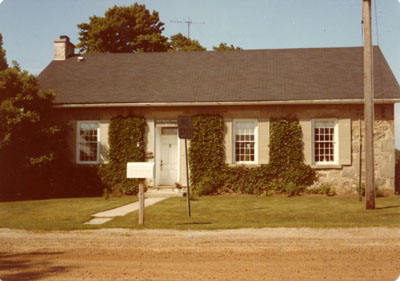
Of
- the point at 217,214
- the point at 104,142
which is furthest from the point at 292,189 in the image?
the point at 104,142

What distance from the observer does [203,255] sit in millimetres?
6199

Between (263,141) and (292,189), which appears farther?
(263,141)

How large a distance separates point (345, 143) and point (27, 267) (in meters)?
13.1

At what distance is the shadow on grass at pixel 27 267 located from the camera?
208 inches

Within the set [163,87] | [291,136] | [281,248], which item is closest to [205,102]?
[163,87]

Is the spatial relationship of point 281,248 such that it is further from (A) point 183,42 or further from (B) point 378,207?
(A) point 183,42

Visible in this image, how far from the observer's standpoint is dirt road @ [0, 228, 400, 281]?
17.2 ft

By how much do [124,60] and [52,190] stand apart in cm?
772

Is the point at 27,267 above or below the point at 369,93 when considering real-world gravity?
below

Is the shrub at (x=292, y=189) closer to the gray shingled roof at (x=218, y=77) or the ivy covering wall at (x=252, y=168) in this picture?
the ivy covering wall at (x=252, y=168)

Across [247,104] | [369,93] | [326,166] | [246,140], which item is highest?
[247,104]

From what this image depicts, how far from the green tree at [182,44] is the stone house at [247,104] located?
7.27 metres

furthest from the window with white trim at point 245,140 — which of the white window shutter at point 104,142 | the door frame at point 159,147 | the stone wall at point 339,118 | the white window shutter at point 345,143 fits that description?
the white window shutter at point 104,142

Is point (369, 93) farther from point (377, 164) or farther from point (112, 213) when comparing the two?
point (112, 213)
